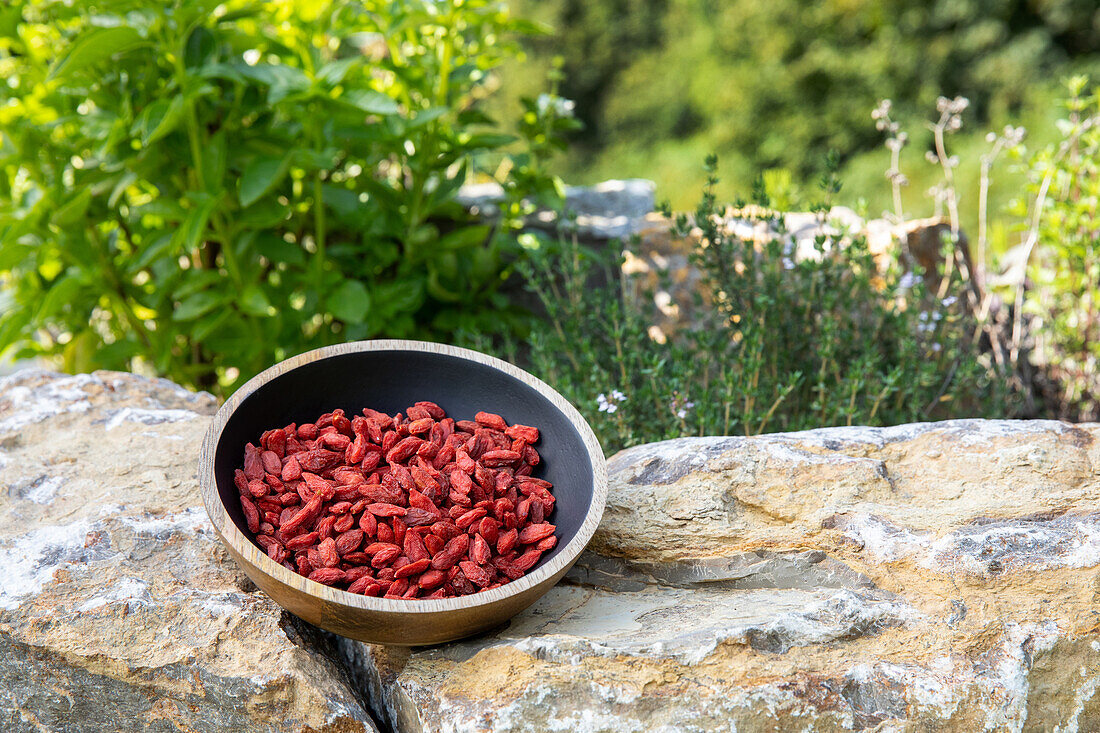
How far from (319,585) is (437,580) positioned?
190 millimetres

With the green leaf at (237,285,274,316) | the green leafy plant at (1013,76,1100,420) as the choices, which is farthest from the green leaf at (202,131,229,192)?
the green leafy plant at (1013,76,1100,420)

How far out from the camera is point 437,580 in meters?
1.37

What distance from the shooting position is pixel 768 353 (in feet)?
7.90

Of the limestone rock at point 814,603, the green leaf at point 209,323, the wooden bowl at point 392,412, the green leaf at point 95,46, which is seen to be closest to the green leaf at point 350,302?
the green leaf at point 209,323

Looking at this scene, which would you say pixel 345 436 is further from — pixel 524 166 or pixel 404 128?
pixel 524 166

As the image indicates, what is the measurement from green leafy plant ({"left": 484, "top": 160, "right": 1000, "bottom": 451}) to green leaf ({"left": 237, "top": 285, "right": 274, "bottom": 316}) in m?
0.69

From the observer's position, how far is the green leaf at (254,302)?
2273mm

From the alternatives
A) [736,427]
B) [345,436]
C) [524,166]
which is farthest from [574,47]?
[345,436]

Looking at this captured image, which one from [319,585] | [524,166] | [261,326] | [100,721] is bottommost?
[100,721]

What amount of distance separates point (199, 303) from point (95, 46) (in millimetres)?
677

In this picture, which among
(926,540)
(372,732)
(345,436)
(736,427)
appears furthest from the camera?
(736,427)

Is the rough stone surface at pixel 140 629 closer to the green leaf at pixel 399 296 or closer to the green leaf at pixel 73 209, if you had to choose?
the green leaf at pixel 73 209

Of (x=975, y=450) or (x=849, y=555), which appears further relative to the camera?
(x=975, y=450)

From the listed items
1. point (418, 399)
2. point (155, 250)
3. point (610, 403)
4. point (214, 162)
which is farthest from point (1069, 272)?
point (155, 250)
